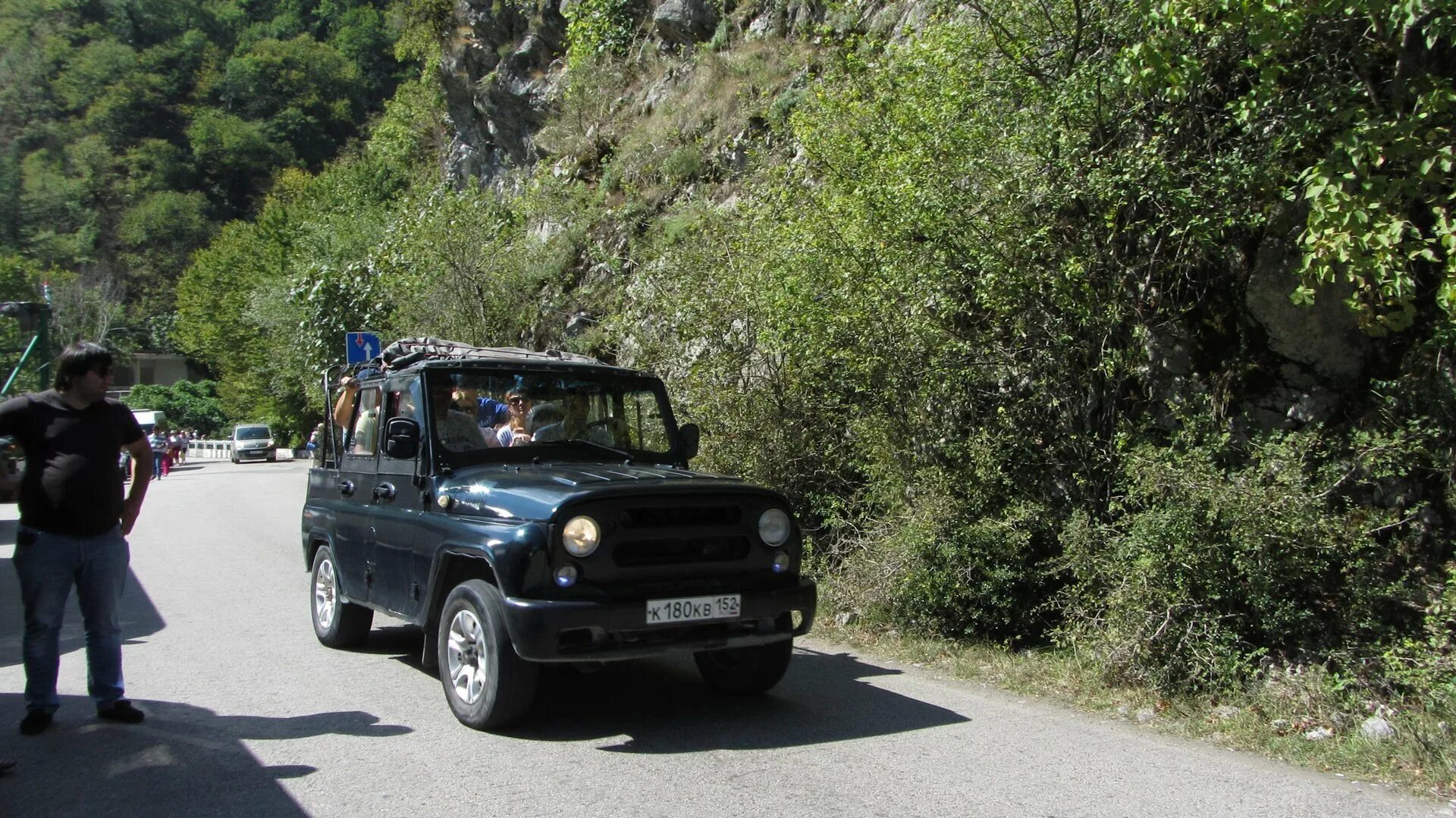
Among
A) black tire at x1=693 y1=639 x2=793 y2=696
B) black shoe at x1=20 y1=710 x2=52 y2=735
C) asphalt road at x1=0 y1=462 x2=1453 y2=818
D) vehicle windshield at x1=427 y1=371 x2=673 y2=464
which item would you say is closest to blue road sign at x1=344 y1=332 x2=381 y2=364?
asphalt road at x1=0 y1=462 x2=1453 y2=818

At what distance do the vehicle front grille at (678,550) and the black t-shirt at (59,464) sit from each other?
9.12ft

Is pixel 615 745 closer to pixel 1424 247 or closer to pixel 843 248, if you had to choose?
pixel 843 248

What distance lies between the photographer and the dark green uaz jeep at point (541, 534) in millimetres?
5719

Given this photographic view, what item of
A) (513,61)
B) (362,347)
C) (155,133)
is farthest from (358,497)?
(155,133)

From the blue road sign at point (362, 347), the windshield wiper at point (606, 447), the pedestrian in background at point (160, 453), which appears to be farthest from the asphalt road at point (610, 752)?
the pedestrian in background at point (160, 453)

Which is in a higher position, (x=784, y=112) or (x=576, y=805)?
(x=784, y=112)

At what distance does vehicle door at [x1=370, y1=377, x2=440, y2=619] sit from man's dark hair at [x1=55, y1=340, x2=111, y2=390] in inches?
64.7

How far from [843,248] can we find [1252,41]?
3.38m

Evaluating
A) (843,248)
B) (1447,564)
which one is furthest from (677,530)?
(1447,564)

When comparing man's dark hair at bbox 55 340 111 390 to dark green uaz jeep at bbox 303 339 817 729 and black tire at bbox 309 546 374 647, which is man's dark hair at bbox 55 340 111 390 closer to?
dark green uaz jeep at bbox 303 339 817 729

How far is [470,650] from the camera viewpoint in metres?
6.11

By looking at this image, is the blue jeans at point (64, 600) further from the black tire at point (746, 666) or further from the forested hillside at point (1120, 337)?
the forested hillside at point (1120, 337)

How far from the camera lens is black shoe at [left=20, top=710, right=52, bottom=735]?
589 centimetres

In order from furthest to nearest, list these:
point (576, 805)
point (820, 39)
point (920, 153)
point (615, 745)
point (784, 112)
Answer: point (784, 112) → point (820, 39) → point (920, 153) → point (615, 745) → point (576, 805)
